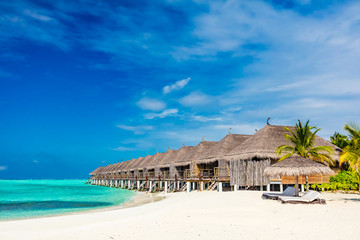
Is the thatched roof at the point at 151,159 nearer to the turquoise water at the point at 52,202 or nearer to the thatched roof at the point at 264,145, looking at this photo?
the turquoise water at the point at 52,202

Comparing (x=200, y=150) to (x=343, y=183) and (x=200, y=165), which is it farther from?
(x=343, y=183)

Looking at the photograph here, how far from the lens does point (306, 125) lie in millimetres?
20016

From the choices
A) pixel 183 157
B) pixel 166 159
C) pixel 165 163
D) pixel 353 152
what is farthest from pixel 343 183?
pixel 166 159

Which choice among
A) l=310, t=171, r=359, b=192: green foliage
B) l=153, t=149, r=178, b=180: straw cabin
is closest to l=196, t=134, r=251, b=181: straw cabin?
l=310, t=171, r=359, b=192: green foliage

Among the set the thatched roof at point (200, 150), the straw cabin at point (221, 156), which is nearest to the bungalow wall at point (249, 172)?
the straw cabin at point (221, 156)

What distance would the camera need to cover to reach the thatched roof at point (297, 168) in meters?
14.7

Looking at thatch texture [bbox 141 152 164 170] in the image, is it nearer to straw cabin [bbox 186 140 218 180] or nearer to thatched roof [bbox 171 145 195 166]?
thatched roof [bbox 171 145 195 166]

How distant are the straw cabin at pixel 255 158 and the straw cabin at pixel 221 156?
1116mm

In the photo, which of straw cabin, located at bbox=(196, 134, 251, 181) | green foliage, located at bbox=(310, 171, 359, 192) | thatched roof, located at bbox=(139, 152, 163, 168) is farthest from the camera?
thatched roof, located at bbox=(139, 152, 163, 168)

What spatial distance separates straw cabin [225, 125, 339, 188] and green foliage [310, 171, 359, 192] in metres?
3.18

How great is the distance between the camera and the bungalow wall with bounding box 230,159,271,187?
2147cm

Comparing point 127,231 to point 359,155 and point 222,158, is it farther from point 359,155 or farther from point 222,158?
point 222,158

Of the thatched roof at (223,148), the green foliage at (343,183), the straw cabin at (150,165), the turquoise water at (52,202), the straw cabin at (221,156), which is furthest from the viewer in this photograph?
the straw cabin at (150,165)

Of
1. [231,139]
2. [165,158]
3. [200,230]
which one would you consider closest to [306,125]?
[231,139]
